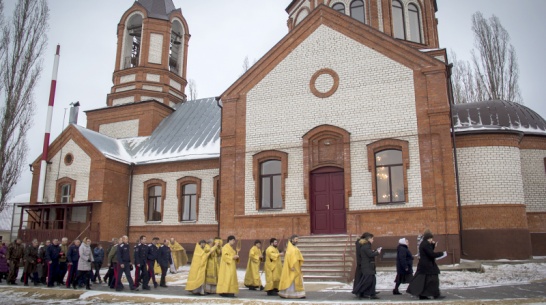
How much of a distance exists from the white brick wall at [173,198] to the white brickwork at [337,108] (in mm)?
4181

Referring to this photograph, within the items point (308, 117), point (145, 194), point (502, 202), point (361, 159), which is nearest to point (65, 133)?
point (145, 194)

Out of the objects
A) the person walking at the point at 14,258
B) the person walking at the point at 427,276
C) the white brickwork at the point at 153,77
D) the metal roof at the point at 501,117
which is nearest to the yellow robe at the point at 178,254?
the person walking at the point at 14,258

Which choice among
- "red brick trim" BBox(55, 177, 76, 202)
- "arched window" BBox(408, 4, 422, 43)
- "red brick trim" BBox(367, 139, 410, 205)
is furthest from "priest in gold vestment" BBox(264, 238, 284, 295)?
"red brick trim" BBox(55, 177, 76, 202)

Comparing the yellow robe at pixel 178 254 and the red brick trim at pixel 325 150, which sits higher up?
the red brick trim at pixel 325 150

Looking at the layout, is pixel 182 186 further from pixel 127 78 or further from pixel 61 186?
pixel 127 78

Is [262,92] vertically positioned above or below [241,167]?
above

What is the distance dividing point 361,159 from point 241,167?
4.90 m

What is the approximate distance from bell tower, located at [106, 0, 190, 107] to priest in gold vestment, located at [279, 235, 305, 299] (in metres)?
19.1

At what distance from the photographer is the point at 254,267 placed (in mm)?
13039

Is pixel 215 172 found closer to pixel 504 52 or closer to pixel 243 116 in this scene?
pixel 243 116

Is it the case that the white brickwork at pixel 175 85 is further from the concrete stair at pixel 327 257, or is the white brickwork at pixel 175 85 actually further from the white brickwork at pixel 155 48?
the concrete stair at pixel 327 257

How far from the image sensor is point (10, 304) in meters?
11.0

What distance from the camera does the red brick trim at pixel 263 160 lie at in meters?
18.0

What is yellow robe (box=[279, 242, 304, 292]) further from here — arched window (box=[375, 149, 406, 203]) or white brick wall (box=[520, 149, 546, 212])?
white brick wall (box=[520, 149, 546, 212])
